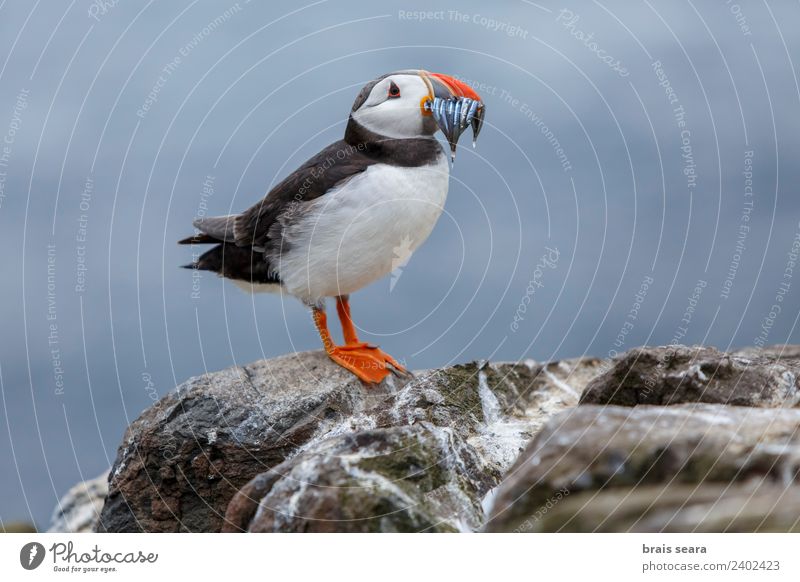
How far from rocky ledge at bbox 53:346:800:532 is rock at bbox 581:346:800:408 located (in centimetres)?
1

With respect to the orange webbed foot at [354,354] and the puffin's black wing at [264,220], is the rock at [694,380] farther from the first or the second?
the puffin's black wing at [264,220]

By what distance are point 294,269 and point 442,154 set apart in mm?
1662

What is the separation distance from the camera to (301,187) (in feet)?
25.3

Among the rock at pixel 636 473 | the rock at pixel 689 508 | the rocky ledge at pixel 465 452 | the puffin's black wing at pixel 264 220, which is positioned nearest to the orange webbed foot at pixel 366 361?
the rocky ledge at pixel 465 452

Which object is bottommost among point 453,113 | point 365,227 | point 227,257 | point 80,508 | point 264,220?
point 80,508

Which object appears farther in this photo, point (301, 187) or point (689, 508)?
point (301, 187)

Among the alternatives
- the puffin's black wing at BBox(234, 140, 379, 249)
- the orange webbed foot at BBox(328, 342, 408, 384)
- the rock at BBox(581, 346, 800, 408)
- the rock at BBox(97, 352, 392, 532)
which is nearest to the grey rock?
the rock at BBox(581, 346, 800, 408)

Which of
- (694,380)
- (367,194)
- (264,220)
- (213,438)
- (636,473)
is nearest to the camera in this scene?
(636,473)

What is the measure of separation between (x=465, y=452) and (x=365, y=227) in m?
2.18

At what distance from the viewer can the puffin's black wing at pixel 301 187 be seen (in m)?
7.56

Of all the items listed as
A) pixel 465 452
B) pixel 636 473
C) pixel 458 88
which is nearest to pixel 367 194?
pixel 458 88

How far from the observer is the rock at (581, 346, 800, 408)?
6.38 meters

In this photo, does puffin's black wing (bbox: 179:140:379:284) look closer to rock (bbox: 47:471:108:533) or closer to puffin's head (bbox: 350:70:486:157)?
puffin's head (bbox: 350:70:486:157)

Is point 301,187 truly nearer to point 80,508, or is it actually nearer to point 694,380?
point 694,380
